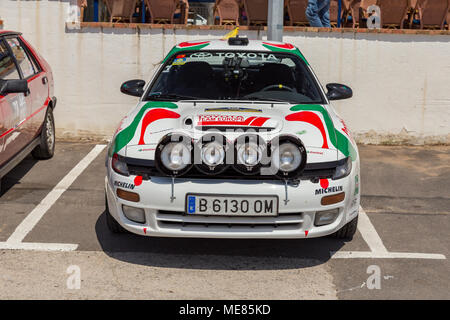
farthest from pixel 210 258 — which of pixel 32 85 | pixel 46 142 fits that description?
pixel 46 142

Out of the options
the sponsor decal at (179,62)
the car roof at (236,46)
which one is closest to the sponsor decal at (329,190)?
the car roof at (236,46)

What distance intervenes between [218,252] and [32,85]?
325 centimetres

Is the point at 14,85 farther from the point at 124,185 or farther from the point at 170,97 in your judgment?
the point at 124,185

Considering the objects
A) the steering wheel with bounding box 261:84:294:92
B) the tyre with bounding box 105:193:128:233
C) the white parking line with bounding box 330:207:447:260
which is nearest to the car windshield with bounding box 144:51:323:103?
the steering wheel with bounding box 261:84:294:92

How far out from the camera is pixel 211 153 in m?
4.52

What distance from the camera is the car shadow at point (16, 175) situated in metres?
6.86

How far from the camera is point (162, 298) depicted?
421 cm

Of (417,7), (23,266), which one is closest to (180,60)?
(23,266)

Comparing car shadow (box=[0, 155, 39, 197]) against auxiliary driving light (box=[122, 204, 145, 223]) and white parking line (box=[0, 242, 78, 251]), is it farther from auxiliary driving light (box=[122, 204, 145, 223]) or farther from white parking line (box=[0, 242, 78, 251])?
auxiliary driving light (box=[122, 204, 145, 223])

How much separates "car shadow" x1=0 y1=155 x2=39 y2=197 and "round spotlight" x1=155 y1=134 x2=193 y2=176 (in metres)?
2.69

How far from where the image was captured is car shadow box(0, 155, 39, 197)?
22.5ft

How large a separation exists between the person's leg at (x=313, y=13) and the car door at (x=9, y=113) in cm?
487

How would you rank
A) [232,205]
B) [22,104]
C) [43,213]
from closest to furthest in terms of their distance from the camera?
[232,205] → [43,213] → [22,104]
